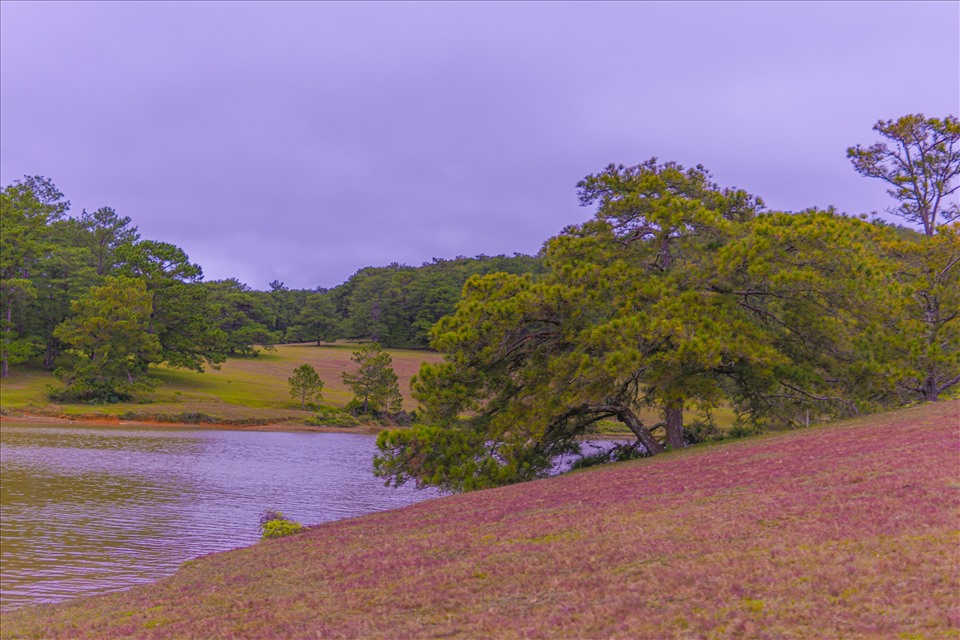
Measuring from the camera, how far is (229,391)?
83562 mm

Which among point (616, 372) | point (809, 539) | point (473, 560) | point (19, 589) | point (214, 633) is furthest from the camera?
point (616, 372)

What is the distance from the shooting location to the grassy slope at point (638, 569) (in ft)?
23.6

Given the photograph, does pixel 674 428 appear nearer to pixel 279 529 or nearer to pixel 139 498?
pixel 279 529

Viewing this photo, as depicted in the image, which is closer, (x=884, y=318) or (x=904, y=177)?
(x=884, y=318)

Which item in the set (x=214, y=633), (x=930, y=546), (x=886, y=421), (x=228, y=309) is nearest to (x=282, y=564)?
(x=214, y=633)

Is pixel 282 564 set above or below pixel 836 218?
below

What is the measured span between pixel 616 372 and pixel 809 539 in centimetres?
1452

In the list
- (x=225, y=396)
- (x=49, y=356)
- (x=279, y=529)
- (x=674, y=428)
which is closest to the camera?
(x=279, y=529)

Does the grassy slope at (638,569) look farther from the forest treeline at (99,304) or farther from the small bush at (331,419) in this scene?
the forest treeline at (99,304)

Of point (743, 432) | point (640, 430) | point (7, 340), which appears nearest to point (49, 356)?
point (7, 340)

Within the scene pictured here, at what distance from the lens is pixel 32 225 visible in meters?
90.2

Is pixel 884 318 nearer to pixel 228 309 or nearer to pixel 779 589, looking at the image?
pixel 779 589

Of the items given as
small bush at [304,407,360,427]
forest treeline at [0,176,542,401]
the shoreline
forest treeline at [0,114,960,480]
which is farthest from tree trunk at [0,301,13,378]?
forest treeline at [0,114,960,480]

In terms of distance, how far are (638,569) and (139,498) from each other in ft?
84.2
